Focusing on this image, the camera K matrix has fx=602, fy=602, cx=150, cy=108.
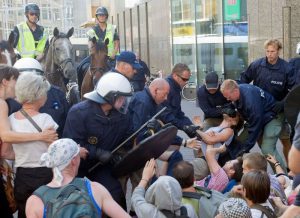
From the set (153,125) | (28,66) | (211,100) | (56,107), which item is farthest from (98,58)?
(153,125)

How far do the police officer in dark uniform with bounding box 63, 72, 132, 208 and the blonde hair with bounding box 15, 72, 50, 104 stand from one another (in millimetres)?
440

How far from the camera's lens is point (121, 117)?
535cm

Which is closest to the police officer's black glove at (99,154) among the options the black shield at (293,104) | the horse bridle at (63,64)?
the black shield at (293,104)

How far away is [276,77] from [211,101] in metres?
0.98

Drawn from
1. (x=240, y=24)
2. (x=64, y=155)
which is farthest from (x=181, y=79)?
(x=240, y=24)

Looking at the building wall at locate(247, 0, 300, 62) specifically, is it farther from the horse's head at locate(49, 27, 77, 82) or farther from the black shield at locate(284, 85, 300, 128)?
the black shield at locate(284, 85, 300, 128)

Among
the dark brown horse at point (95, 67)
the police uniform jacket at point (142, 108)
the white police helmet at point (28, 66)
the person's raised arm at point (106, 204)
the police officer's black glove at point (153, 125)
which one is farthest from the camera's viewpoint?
the dark brown horse at point (95, 67)

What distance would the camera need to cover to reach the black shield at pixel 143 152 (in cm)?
523

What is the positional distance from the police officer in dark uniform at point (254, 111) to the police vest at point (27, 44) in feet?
12.5

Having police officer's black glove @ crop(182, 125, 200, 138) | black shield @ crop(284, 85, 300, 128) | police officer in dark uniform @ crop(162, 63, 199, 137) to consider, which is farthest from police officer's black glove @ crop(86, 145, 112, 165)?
police officer in dark uniform @ crop(162, 63, 199, 137)

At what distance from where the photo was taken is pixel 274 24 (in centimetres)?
1324

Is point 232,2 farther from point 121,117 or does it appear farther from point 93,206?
point 93,206

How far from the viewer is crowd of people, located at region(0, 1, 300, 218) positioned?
3.95 meters

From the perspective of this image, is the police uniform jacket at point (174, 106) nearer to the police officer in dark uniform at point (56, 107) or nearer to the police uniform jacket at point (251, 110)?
the police uniform jacket at point (251, 110)
